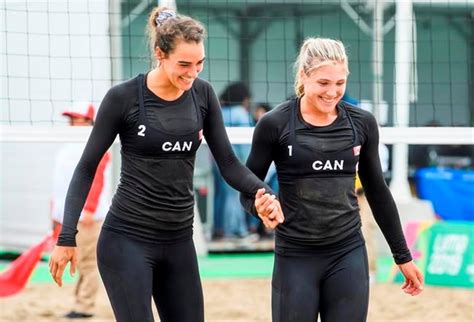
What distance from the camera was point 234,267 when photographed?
11.6m

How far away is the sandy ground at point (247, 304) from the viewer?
Answer: 8.58 metres

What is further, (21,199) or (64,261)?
(21,199)

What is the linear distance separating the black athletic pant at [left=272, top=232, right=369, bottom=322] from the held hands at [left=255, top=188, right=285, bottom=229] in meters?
0.29

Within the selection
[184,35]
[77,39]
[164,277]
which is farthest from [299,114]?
[77,39]

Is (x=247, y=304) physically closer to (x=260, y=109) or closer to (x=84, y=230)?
(x=84, y=230)

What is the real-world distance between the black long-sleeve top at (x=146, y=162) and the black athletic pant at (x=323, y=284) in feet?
1.28

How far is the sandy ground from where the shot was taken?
8578 mm

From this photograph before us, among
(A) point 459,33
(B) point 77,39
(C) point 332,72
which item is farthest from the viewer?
(A) point 459,33

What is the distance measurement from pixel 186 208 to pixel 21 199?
23.9 feet

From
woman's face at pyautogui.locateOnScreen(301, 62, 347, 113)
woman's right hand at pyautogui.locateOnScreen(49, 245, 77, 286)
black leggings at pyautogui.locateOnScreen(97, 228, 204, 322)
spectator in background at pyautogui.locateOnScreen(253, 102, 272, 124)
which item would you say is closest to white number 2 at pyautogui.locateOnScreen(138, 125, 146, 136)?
black leggings at pyautogui.locateOnScreen(97, 228, 204, 322)

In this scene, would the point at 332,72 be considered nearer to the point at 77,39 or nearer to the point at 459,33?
the point at 77,39

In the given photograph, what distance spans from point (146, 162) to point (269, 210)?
64 centimetres

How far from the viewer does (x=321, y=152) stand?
457cm

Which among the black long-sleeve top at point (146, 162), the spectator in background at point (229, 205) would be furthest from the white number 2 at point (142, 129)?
the spectator in background at point (229, 205)
